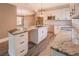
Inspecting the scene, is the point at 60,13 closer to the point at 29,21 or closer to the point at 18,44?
the point at 29,21

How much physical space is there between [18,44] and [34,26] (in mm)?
316

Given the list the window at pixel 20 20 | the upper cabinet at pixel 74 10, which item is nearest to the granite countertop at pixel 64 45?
the upper cabinet at pixel 74 10

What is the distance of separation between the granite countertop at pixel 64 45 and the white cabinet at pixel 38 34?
0.16 meters

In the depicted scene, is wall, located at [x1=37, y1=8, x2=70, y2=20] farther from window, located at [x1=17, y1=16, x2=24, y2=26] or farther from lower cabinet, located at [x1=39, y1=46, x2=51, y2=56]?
lower cabinet, located at [x1=39, y1=46, x2=51, y2=56]

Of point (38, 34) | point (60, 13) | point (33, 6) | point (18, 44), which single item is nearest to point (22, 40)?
point (18, 44)

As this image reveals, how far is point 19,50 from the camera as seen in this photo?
1.58 metres

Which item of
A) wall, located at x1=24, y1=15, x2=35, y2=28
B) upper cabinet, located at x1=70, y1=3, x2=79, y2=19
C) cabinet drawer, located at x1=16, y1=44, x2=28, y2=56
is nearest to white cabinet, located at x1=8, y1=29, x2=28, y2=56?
cabinet drawer, located at x1=16, y1=44, x2=28, y2=56

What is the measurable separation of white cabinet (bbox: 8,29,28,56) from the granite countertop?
0.37m

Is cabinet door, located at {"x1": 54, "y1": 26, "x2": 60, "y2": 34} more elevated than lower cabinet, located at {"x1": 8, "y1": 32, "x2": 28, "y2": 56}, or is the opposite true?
cabinet door, located at {"x1": 54, "y1": 26, "x2": 60, "y2": 34}

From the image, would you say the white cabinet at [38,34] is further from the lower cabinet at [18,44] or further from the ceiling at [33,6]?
the ceiling at [33,6]

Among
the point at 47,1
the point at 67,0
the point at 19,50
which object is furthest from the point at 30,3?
the point at 19,50

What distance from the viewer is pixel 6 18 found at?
1.56 m

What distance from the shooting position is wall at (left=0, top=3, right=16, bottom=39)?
1541 millimetres

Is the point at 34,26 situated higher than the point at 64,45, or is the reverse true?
the point at 34,26
